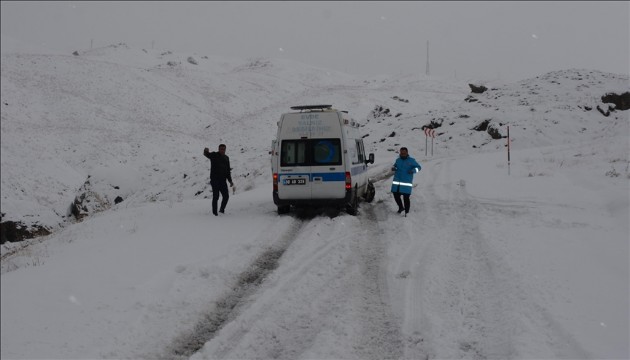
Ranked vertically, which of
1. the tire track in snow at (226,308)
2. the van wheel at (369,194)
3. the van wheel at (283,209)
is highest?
the van wheel at (369,194)

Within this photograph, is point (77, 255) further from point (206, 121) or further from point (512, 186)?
point (206, 121)

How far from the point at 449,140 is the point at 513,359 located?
96.3ft

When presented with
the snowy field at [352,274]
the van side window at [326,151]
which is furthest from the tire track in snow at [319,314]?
the van side window at [326,151]

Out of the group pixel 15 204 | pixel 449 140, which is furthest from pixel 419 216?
pixel 449 140

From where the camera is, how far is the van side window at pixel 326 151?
476 inches

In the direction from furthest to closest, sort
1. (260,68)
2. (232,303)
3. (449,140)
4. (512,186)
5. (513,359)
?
(260,68) → (449,140) → (512,186) → (232,303) → (513,359)

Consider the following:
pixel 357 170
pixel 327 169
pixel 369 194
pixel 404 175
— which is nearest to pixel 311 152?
pixel 327 169

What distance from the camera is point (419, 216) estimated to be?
1138 centimetres

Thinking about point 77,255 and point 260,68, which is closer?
point 77,255

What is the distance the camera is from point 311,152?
40.0 feet

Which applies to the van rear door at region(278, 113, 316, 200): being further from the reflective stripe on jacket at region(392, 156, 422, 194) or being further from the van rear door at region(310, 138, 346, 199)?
the reflective stripe on jacket at region(392, 156, 422, 194)

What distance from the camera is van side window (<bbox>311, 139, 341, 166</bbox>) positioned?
12.1m

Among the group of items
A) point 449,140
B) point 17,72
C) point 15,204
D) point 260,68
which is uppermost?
point 260,68

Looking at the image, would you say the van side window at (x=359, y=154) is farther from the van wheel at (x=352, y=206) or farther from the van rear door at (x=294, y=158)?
the van rear door at (x=294, y=158)
